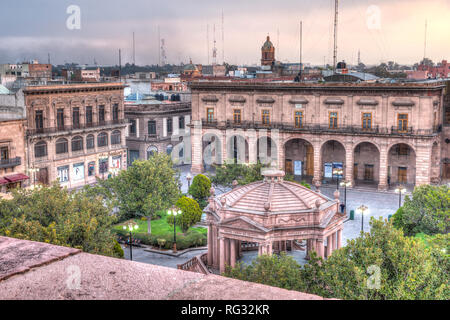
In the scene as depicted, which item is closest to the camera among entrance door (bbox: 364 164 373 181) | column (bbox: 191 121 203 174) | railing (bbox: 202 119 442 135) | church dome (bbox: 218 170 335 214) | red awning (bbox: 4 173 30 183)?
church dome (bbox: 218 170 335 214)

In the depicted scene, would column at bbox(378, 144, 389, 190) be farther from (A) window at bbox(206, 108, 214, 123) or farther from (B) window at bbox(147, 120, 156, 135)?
(B) window at bbox(147, 120, 156, 135)

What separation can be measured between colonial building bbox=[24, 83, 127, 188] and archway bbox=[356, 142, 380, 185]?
25.0 metres

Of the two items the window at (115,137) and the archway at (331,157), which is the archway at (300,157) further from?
the window at (115,137)

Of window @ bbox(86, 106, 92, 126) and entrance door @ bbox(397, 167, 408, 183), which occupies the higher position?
window @ bbox(86, 106, 92, 126)

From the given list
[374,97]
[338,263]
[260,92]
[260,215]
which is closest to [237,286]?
[338,263]

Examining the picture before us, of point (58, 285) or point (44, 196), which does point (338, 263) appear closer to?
point (58, 285)

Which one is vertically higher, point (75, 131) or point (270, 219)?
point (75, 131)

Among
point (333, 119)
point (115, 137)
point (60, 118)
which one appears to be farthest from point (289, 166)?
point (60, 118)

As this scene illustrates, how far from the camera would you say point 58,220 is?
84.8 ft

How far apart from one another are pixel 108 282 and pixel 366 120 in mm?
49787

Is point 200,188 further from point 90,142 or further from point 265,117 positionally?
point 90,142

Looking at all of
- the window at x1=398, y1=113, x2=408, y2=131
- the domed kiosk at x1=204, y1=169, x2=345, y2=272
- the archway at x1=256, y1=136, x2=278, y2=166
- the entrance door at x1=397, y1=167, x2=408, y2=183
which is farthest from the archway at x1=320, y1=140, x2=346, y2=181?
the domed kiosk at x1=204, y1=169, x2=345, y2=272

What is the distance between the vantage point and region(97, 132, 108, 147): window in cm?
5762
